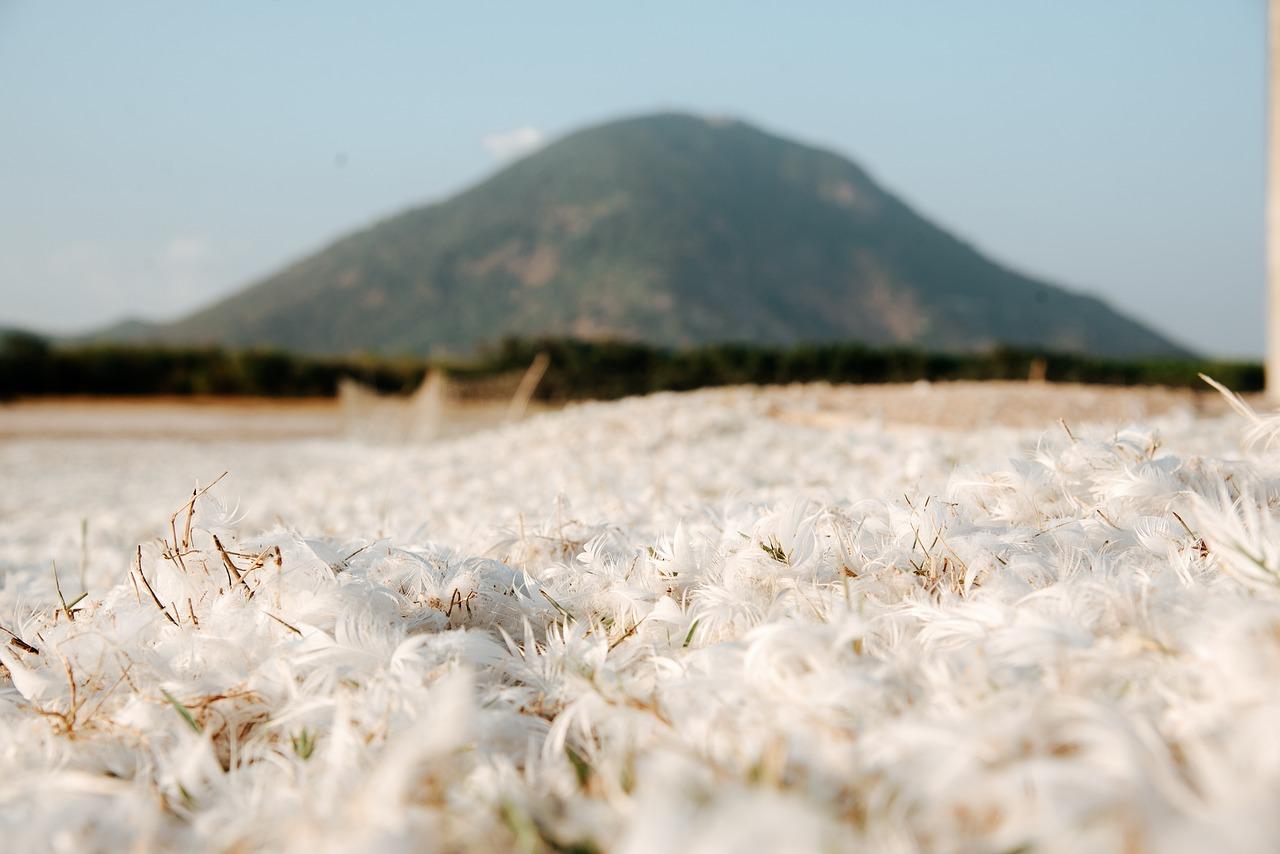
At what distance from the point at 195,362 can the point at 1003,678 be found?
79.9 feet

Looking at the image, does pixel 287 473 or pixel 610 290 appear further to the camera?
pixel 610 290

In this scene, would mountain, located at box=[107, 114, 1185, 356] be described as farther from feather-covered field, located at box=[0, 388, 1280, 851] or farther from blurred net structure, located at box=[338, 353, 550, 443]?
feather-covered field, located at box=[0, 388, 1280, 851]

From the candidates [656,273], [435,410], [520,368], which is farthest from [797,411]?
[656,273]

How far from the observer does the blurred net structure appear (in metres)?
9.68

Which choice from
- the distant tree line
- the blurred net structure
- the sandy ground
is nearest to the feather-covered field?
the sandy ground

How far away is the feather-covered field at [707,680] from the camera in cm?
59

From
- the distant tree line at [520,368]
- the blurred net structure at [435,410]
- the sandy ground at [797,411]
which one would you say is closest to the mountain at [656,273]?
the distant tree line at [520,368]

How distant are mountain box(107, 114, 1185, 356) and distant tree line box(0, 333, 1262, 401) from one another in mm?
51134

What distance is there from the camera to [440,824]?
25.3 inches

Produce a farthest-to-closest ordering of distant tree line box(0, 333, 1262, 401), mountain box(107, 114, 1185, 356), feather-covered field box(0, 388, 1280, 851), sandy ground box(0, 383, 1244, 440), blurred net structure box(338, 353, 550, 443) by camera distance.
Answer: mountain box(107, 114, 1185, 356) → distant tree line box(0, 333, 1262, 401) → blurred net structure box(338, 353, 550, 443) → sandy ground box(0, 383, 1244, 440) → feather-covered field box(0, 388, 1280, 851)

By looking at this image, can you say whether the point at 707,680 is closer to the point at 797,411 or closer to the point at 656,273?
the point at 797,411

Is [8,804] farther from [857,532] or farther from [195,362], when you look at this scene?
[195,362]

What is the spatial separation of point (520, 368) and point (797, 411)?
15.1m

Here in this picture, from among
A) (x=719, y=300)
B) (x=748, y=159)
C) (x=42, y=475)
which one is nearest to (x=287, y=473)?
(x=42, y=475)
